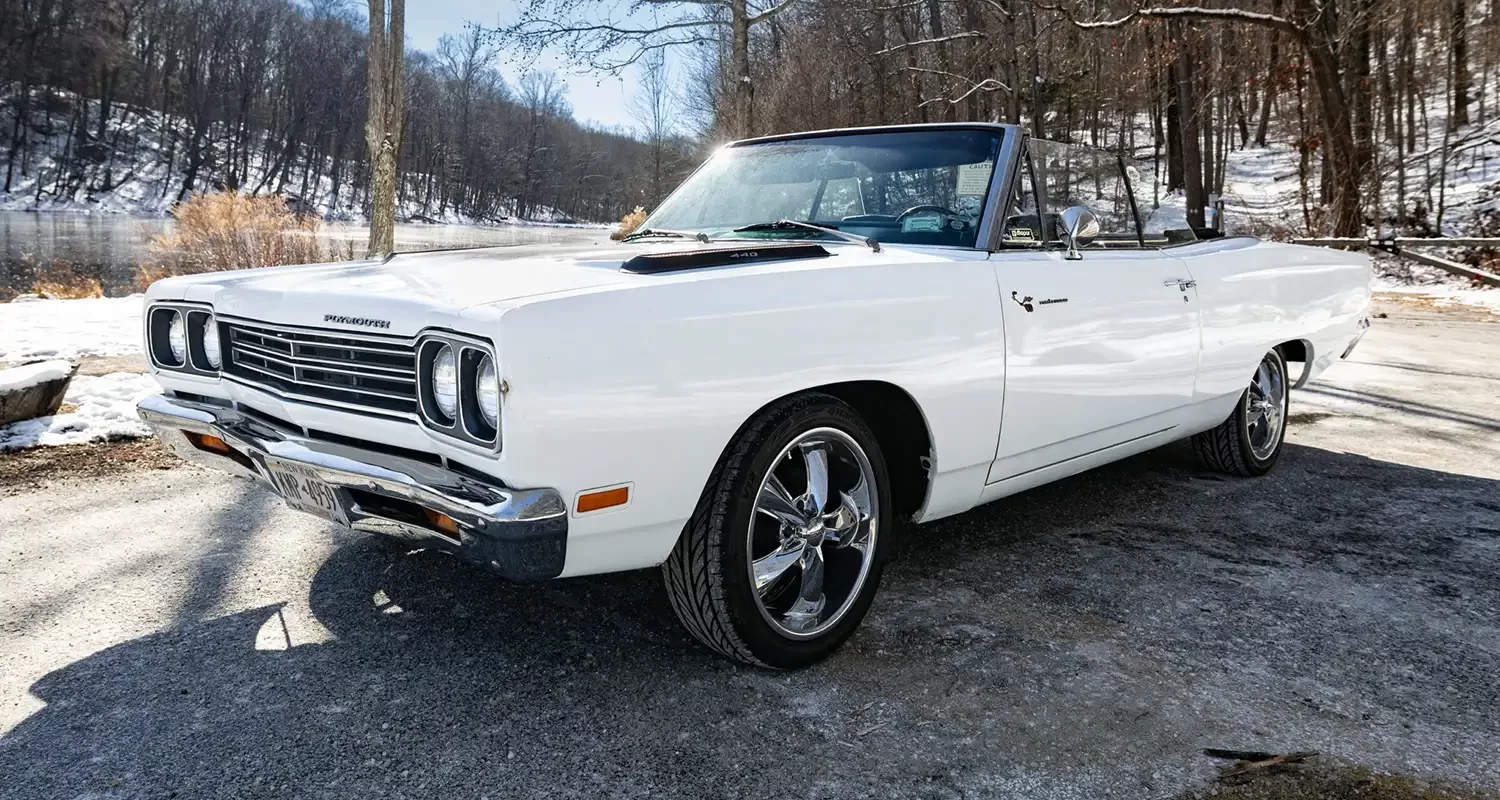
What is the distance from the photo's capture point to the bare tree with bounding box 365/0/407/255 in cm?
1224

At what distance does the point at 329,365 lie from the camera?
7.91 feet

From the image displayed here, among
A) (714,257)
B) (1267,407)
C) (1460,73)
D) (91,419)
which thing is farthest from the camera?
(1460,73)

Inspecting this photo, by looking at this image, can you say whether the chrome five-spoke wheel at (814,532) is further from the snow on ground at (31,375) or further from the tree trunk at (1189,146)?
the tree trunk at (1189,146)

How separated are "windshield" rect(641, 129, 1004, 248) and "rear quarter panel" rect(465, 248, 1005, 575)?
0.53 m

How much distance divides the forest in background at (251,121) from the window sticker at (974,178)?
4959cm

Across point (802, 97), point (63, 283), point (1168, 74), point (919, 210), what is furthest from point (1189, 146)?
point (63, 283)

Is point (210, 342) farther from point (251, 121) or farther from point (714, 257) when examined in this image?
point (251, 121)

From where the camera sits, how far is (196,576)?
3172 mm

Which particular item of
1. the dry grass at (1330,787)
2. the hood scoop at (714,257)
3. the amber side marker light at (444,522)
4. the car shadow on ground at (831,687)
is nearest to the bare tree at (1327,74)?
the car shadow on ground at (831,687)

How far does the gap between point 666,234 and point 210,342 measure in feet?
5.07

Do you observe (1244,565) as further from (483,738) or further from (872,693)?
(483,738)

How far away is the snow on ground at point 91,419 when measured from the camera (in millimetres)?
4773

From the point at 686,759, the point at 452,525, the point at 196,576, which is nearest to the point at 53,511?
the point at 196,576

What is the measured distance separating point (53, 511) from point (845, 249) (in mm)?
3160
